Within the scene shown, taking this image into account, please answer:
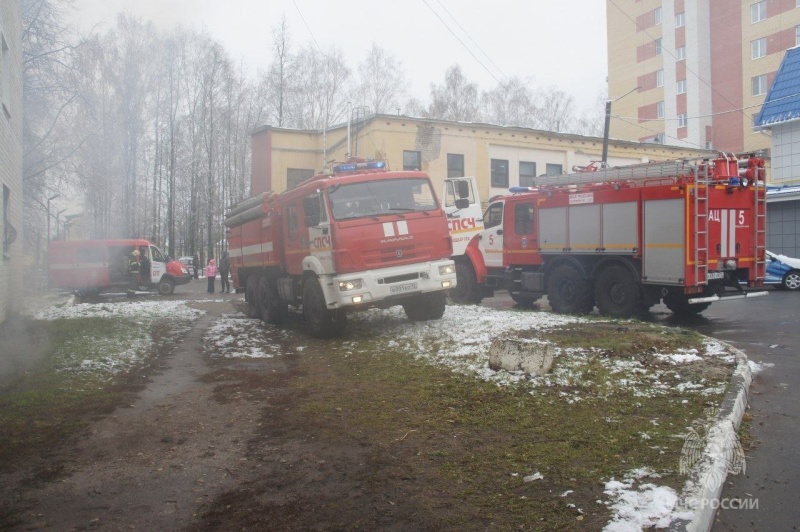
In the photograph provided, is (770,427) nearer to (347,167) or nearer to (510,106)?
(347,167)

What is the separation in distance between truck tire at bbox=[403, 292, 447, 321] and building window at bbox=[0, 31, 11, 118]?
8757 millimetres


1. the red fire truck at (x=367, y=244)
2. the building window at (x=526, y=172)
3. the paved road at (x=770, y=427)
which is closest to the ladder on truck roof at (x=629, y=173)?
the paved road at (x=770, y=427)

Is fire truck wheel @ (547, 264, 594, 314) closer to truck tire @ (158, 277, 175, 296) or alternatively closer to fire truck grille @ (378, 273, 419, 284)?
fire truck grille @ (378, 273, 419, 284)

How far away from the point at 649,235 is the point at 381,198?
17.1 ft

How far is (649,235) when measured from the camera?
12.3 meters

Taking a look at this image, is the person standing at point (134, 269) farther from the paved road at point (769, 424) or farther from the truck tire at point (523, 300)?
the paved road at point (769, 424)

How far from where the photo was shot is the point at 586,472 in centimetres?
444

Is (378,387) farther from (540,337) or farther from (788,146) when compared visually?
(788,146)

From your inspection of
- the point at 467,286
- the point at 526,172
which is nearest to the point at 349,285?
the point at 467,286

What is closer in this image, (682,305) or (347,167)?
(347,167)

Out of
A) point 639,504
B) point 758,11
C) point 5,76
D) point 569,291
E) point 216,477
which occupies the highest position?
point 758,11

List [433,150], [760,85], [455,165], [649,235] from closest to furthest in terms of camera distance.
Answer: [649,235], [433,150], [455,165], [760,85]

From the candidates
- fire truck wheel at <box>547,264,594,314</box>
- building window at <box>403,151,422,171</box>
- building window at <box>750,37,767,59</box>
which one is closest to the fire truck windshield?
fire truck wheel at <box>547,264,594,314</box>

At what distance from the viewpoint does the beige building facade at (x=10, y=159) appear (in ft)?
41.9
